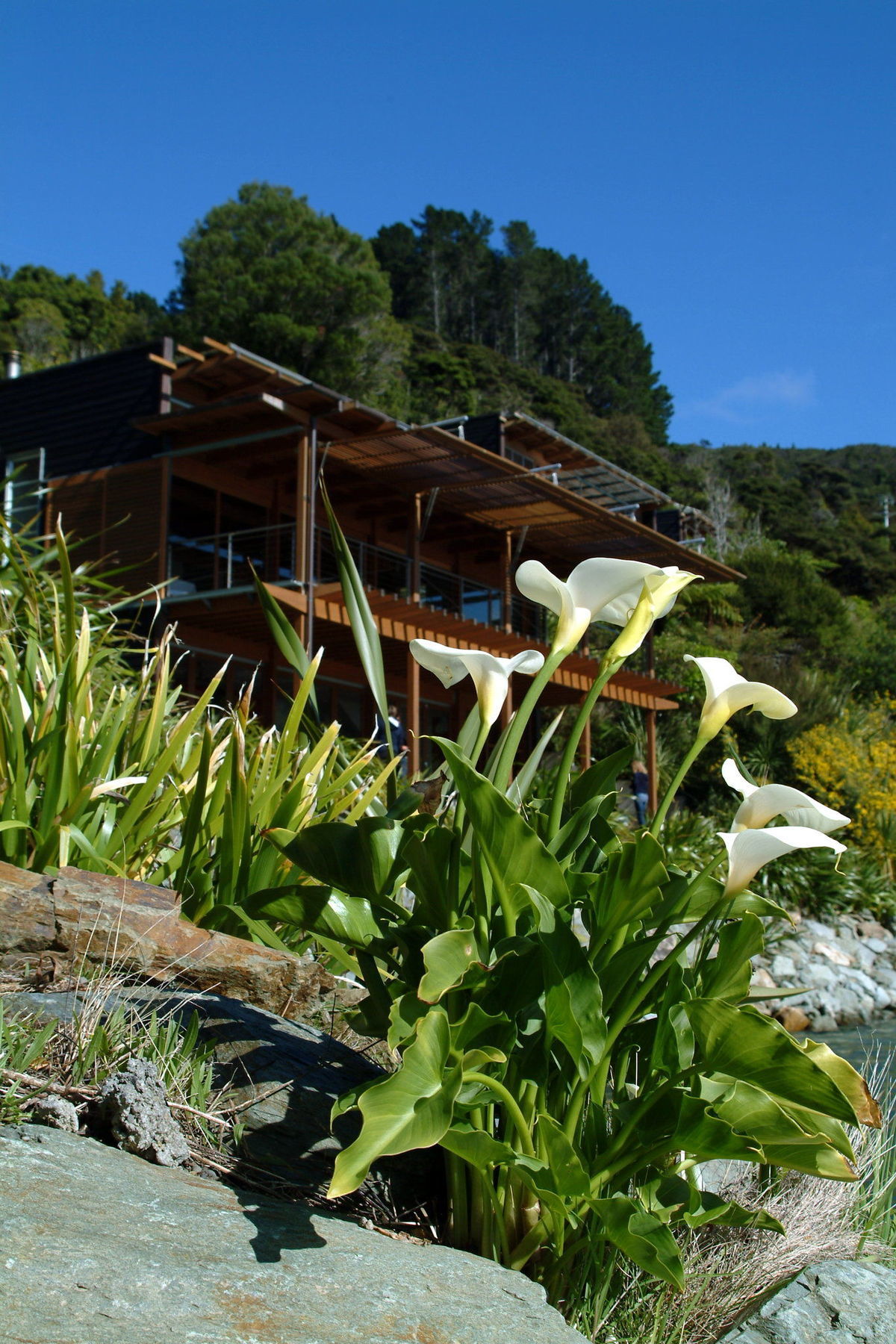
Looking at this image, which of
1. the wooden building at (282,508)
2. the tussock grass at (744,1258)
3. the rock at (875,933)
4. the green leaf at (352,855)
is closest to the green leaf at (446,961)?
the green leaf at (352,855)

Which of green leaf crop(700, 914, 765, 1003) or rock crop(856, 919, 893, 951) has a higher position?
green leaf crop(700, 914, 765, 1003)

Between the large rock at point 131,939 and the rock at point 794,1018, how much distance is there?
9.47m

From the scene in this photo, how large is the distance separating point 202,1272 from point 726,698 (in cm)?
140

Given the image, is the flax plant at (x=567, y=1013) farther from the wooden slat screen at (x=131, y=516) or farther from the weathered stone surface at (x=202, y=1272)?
the wooden slat screen at (x=131, y=516)

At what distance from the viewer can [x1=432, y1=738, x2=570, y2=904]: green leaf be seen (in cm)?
204

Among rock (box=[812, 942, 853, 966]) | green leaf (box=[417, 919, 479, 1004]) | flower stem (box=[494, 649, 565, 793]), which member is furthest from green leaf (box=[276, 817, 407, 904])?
rock (box=[812, 942, 853, 966])

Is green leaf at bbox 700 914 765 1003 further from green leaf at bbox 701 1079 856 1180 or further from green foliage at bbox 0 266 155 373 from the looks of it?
green foliage at bbox 0 266 155 373

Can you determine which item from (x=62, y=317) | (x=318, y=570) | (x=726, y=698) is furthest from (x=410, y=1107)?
(x=62, y=317)

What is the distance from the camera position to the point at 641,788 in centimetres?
1862

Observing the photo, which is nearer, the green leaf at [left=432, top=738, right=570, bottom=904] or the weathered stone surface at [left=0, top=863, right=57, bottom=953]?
the green leaf at [left=432, top=738, right=570, bottom=904]

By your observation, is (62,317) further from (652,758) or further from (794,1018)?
(794,1018)

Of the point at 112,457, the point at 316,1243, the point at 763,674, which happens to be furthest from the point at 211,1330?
the point at 763,674

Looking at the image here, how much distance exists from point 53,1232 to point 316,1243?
0.42m

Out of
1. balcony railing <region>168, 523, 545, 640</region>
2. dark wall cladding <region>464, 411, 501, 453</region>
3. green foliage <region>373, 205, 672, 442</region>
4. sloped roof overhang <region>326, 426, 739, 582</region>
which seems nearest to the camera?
sloped roof overhang <region>326, 426, 739, 582</region>
